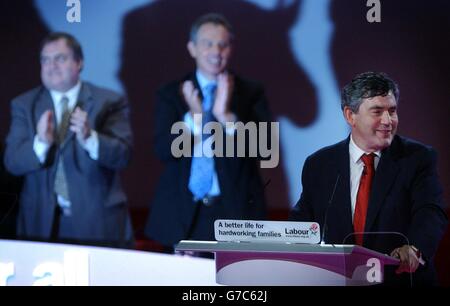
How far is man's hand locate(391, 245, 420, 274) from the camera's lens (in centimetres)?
319

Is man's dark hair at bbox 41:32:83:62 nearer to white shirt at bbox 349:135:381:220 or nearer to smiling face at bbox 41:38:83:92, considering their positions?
smiling face at bbox 41:38:83:92

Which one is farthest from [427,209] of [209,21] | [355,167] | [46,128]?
[46,128]

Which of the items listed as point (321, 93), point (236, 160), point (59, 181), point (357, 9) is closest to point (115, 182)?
point (59, 181)

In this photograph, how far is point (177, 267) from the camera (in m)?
3.31

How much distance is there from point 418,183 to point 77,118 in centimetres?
142

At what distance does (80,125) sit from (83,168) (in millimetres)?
180

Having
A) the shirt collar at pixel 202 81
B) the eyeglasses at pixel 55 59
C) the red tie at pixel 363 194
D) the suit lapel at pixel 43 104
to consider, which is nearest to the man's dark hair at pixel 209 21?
the shirt collar at pixel 202 81

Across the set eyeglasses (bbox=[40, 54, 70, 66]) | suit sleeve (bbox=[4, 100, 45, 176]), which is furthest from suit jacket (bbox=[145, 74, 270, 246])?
suit sleeve (bbox=[4, 100, 45, 176])

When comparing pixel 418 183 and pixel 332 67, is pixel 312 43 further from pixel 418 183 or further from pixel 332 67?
pixel 418 183

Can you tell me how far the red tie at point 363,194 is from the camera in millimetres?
3223

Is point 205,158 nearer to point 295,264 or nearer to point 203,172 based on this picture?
point 203,172

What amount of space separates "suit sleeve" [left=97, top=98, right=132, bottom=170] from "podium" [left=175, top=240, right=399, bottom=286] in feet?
1.64

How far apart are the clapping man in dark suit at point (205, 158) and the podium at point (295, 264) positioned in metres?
0.15

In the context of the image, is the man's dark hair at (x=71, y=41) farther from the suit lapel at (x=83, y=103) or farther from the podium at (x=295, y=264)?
the podium at (x=295, y=264)
